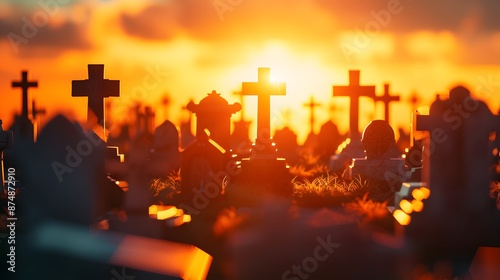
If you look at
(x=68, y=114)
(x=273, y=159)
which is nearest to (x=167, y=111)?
(x=273, y=159)

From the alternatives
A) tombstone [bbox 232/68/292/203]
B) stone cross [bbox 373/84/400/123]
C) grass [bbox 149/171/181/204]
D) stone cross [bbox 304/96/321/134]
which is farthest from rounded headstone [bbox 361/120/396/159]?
stone cross [bbox 304/96/321/134]

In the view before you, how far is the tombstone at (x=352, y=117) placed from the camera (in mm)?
21953

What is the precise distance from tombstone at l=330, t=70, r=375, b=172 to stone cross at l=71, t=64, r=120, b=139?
23.2 feet

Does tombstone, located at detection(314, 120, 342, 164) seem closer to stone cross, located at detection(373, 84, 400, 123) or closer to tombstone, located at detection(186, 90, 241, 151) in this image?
stone cross, located at detection(373, 84, 400, 123)

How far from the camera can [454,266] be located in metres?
10.3

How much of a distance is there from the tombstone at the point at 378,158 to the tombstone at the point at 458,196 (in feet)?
23.5

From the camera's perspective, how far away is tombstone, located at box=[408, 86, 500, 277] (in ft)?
34.8

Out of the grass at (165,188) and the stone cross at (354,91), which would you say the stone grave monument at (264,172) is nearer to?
the grass at (165,188)

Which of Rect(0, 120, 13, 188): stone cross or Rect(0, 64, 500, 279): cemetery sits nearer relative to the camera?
Rect(0, 64, 500, 279): cemetery

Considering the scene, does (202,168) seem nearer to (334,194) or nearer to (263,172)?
(263,172)

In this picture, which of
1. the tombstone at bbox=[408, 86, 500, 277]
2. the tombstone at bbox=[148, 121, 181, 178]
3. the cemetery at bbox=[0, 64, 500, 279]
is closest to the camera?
the cemetery at bbox=[0, 64, 500, 279]

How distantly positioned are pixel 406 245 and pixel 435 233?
0.44m

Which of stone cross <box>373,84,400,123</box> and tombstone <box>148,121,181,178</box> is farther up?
stone cross <box>373,84,400,123</box>

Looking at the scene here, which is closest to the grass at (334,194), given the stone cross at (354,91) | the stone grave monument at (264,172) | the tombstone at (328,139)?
the stone grave monument at (264,172)
